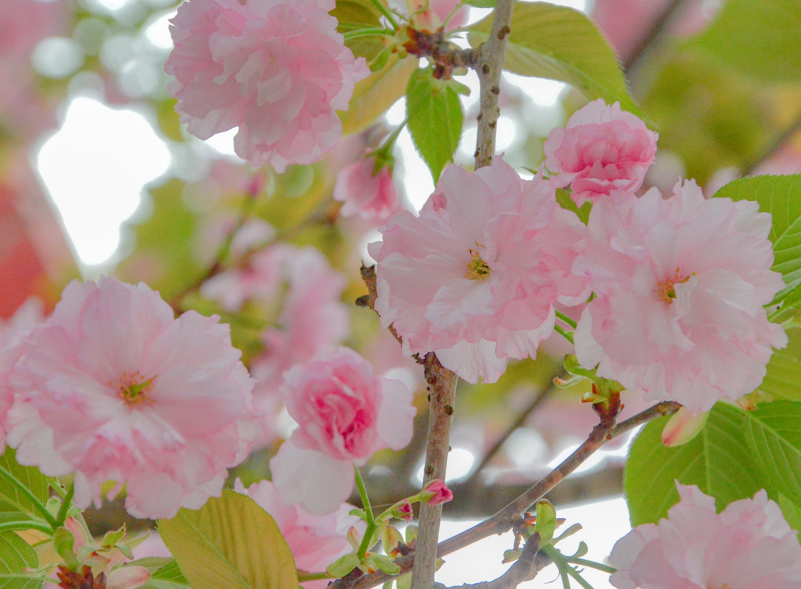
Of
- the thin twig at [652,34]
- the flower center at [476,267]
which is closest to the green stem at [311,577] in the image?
the flower center at [476,267]

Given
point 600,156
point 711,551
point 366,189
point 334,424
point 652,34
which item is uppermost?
point 652,34

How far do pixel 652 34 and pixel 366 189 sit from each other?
0.57 meters

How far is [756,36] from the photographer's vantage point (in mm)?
494

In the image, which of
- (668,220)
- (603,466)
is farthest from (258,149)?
(603,466)

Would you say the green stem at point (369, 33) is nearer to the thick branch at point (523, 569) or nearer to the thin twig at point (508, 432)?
the thick branch at point (523, 569)

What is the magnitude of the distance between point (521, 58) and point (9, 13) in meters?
1.75

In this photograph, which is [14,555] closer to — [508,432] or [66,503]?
[66,503]

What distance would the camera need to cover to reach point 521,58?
61cm

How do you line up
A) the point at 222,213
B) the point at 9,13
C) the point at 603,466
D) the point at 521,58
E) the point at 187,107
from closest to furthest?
1. the point at 187,107
2. the point at 521,58
3. the point at 603,466
4. the point at 222,213
5. the point at 9,13

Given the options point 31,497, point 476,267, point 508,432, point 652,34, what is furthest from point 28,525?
point 652,34

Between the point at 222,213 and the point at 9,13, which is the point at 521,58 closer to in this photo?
the point at 222,213

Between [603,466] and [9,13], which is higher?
[9,13]

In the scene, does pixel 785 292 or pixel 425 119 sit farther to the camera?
pixel 425 119

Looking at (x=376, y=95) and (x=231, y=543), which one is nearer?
(x=231, y=543)
